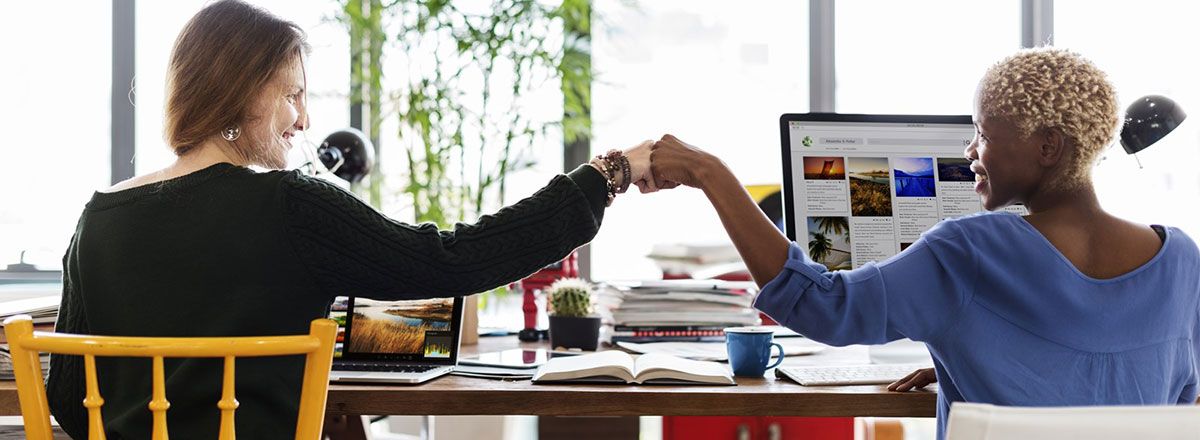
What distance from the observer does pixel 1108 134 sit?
48.2 inches

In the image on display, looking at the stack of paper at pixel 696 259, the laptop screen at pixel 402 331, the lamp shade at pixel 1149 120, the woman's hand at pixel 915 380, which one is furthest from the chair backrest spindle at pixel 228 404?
the stack of paper at pixel 696 259

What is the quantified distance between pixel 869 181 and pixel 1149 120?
53 cm

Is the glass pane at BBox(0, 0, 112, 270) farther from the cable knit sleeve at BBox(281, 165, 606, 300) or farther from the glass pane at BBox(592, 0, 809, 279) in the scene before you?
the cable knit sleeve at BBox(281, 165, 606, 300)

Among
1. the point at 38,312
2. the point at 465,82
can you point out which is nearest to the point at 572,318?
the point at 38,312

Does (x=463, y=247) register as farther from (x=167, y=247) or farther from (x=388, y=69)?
(x=388, y=69)

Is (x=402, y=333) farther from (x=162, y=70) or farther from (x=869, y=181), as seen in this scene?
(x=162, y=70)

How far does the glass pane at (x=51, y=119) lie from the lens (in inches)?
139

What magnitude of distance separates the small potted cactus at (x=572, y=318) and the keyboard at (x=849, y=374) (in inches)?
17.4

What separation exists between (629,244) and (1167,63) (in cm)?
221

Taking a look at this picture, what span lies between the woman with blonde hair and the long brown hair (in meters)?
0.70

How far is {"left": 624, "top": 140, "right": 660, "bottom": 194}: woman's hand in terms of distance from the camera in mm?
1498

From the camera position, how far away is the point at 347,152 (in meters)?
2.38

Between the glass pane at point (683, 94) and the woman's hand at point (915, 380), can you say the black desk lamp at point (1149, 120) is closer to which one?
the woman's hand at point (915, 380)

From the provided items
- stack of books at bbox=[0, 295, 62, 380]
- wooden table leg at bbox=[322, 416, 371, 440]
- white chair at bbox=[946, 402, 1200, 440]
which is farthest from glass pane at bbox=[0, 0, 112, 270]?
white chair at bbox=[946, 402, 1200, 440]
